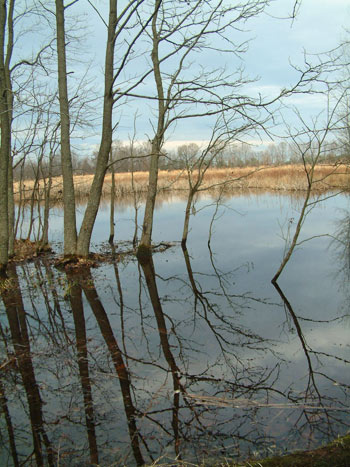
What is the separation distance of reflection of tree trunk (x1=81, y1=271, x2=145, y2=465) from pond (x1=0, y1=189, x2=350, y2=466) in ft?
0.05

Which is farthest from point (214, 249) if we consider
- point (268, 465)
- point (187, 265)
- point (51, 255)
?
point (268, 465)

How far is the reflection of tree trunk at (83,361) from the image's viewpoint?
364cm

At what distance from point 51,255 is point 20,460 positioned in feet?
32.0

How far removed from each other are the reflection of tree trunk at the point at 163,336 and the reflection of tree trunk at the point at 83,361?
0.69 meters

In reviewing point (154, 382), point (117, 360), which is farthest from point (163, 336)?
point (154, 382)

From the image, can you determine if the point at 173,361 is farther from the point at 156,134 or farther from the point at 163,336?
the point at 156,134

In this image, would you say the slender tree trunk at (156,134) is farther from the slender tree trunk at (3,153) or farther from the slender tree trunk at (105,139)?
the slender tree trunk at (3,153)

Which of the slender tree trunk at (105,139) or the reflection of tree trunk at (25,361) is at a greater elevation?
the slender tree trunk at (105,139)

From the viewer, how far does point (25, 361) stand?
5.23 m

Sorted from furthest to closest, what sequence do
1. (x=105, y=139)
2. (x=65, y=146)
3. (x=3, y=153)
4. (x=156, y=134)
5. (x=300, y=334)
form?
1. (x=156, y=134)
2. (x=65, y=146)
3. (x=105, y=139)
4. (x=3, y=153)
5. (x=300, y=334)

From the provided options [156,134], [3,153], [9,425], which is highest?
[156,134]

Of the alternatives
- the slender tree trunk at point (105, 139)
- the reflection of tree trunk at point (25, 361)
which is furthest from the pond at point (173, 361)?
the slender tree trunk at point (105, 139)

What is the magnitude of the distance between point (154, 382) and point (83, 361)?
3.37ft

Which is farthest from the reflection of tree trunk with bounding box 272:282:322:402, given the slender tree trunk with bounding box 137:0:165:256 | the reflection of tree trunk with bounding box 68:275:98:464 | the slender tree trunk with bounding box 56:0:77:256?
the slender tree trunk with bounding box 56:0:77:256
